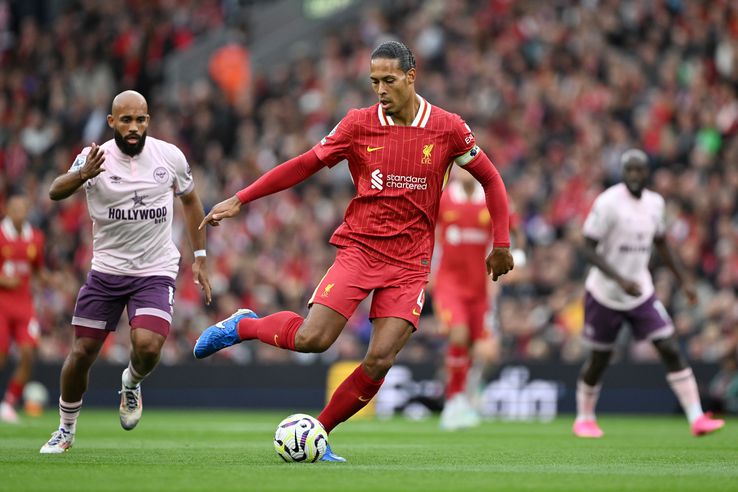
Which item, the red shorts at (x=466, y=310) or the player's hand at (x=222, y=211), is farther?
the red shorts at (x=466, y=310)

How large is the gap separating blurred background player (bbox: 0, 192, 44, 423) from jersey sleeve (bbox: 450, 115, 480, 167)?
9.69 metres

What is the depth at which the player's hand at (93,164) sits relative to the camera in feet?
32.3

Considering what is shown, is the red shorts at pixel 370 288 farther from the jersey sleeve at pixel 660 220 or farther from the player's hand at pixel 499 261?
the jersey sleeve at pixel 660 220

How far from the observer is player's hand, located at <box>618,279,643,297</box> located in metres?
13.5

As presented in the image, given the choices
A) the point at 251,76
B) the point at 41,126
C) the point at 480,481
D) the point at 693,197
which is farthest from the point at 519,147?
the point at 480,481

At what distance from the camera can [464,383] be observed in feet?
51.1

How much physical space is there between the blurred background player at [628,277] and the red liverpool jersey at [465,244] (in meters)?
2.11

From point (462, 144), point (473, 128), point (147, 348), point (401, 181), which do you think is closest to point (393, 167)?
point (401, 181)

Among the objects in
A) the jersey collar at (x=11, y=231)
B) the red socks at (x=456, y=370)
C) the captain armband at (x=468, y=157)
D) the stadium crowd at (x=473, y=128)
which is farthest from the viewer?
the stadium crowd at (x=473, y=128)

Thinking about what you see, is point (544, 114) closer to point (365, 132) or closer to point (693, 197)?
point (693, 197)

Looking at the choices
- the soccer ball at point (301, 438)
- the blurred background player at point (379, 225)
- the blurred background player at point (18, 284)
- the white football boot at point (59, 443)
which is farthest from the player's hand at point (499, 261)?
the blurred background player at point (18, 284)

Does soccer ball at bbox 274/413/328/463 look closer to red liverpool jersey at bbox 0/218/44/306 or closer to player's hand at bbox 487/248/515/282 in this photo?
player's hand at bbox 487/248/515/282

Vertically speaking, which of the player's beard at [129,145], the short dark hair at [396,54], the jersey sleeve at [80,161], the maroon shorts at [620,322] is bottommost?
the maroon shorts at [620,322]

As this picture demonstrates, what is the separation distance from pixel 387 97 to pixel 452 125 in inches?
22.7
